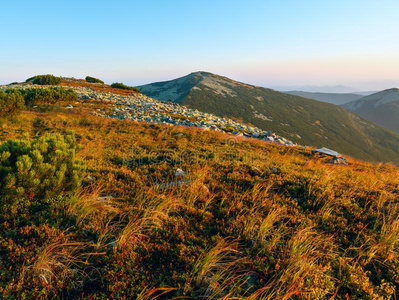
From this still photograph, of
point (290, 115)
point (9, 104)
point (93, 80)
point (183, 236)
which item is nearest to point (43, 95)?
point (9, 104)

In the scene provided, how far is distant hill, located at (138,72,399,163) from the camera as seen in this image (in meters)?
99.8

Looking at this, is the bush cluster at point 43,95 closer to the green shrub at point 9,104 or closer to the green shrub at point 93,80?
the green shrub at point 9,104

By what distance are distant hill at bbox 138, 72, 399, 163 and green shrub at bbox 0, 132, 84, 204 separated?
3621 inches

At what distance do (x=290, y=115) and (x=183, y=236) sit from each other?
5487 inches

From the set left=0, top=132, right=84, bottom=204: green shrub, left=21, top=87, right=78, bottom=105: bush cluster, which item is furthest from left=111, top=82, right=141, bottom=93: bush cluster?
left=0, top=132, right=84, bottom=204: green shrub

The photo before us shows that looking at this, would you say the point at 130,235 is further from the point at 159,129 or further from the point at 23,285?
the point at 159,129

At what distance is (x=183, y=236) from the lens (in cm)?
404

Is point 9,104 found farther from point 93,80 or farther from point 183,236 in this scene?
point 93,80

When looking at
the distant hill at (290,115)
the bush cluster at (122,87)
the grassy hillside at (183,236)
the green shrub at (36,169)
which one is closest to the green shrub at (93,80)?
the bush cluster at (122,87)

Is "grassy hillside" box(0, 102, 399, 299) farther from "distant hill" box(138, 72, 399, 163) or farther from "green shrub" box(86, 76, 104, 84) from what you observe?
"distant hill" box(138, 72, 399, 163)

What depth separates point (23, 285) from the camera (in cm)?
285

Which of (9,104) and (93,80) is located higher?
(93,80)

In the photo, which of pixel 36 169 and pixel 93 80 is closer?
pixel 36 169

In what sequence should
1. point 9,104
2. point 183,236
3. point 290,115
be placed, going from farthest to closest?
point 290,115 → point 9,104 → point 183,236
